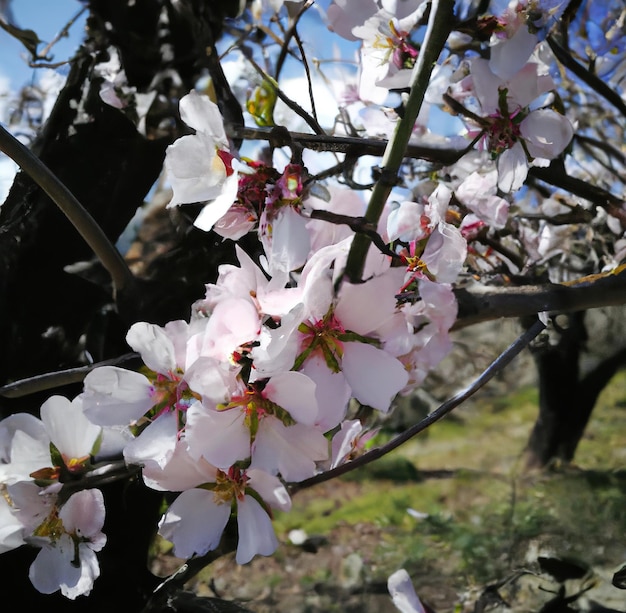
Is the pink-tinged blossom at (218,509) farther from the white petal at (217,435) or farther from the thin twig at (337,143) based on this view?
the thin twig at (337,143)

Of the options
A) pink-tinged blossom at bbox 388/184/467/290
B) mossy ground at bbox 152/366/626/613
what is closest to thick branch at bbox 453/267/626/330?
pink-tinged blossom at bbox 388/184/467/290

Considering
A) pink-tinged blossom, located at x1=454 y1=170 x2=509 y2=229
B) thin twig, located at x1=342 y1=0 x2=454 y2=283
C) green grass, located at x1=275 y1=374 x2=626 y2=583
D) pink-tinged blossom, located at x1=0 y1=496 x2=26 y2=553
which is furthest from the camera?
green grass, located at x1=275 y1=374 x2=626 y2=583

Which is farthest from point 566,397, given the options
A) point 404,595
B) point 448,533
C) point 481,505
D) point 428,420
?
point 428,420

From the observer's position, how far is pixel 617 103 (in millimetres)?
890

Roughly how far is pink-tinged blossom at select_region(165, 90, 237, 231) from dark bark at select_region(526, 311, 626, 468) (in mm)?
1467

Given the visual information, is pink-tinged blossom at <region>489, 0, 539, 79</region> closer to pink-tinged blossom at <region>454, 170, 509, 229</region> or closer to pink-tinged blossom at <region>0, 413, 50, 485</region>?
pink-tinged blossom at <region>454, 170, 509, 229</region>

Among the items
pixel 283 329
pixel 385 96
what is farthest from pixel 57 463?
pixel 385 96

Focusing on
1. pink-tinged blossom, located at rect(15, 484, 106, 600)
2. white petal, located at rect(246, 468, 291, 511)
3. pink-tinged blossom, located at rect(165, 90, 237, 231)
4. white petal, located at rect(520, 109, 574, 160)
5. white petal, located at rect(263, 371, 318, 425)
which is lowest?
pink-tinged blossom, located at rect(15, 484, 106, 600)

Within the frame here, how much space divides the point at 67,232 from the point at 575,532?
0.91m

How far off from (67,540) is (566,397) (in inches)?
60.0

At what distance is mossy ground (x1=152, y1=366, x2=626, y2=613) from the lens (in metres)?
0.85

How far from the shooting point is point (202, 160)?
13.8 inches

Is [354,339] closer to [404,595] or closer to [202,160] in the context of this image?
[202,160]

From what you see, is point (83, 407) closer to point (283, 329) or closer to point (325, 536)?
point (283, 329)
